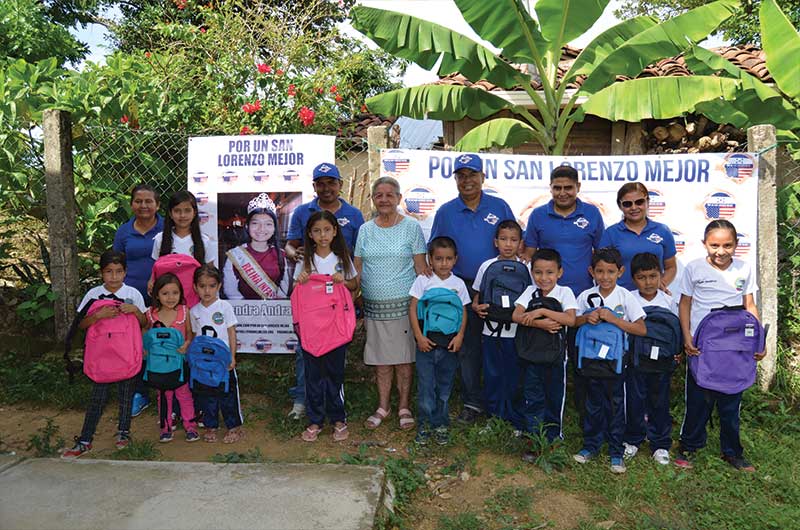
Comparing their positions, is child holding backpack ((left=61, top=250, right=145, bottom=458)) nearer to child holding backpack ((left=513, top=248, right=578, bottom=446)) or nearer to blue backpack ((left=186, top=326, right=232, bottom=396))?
blue backpack ((left=186, top=326, right=232, bottom=396))

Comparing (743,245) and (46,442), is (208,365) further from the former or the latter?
(743,245)

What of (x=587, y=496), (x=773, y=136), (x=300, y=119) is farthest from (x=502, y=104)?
(x=587, y=496)

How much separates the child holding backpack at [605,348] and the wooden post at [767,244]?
5.92 feet

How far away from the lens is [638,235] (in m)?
4.04

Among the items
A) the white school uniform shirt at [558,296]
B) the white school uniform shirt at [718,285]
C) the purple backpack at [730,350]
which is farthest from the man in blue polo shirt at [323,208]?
the purple backpack at [730,350]

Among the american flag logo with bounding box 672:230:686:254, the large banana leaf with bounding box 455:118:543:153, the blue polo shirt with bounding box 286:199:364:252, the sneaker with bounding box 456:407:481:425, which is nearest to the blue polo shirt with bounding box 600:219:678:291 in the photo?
the american flag logo with bounding box 672:230:686:254

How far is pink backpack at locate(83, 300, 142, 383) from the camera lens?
154 inches

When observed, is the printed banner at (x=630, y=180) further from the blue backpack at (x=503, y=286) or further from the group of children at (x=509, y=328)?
the blue backpack at (x=503, y=286)

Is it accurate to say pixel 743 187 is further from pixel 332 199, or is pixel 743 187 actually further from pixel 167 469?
pixel 167 469

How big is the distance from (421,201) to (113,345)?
251 cm

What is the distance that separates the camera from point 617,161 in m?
4.97

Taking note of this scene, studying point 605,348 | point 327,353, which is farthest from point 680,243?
point 327,353

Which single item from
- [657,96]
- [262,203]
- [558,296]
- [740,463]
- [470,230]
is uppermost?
[657,96]

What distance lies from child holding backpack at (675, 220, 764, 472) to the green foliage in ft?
13.1
